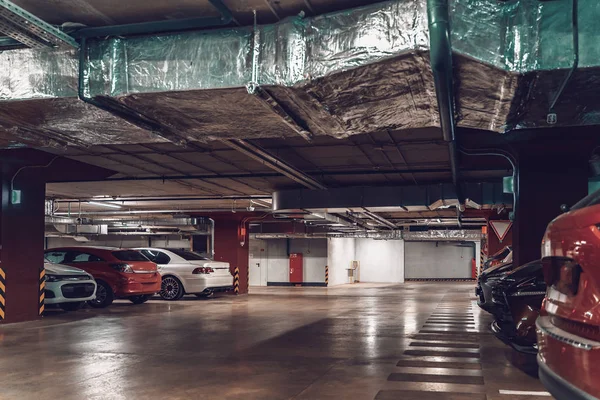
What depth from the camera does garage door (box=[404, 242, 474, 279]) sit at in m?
38.3

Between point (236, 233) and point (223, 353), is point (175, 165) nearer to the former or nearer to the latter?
point (223, 353)

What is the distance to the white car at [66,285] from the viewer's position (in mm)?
11531

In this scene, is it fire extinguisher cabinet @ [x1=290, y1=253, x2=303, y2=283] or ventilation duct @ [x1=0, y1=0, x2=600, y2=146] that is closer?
ventilation duct @ [x1=0, y1=0, x2=600, y2=146]

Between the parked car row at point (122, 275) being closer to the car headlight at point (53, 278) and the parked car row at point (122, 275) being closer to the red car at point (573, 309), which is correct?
the car headlight at point (53, 278)

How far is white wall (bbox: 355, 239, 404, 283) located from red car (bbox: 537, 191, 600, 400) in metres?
33.9

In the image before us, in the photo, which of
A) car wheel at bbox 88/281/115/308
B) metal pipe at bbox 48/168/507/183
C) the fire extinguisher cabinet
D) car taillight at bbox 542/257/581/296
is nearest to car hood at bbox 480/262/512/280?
metal pipe at bbox 48/168/507/183

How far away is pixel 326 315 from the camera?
11586 mm

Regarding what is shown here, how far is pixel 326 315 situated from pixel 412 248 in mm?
28375

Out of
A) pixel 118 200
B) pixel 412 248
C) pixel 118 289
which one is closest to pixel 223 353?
pixel 118 289

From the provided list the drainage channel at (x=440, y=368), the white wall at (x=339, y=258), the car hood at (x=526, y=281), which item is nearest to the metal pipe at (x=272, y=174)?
the drainage channel at (x=440, y=368)

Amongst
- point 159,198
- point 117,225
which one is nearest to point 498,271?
point 159,198

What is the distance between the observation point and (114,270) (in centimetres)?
1341

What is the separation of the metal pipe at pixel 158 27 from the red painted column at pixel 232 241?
52.3 feet

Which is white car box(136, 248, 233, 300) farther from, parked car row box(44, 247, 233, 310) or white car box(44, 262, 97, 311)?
white car box(44, 262, 97, 311)
